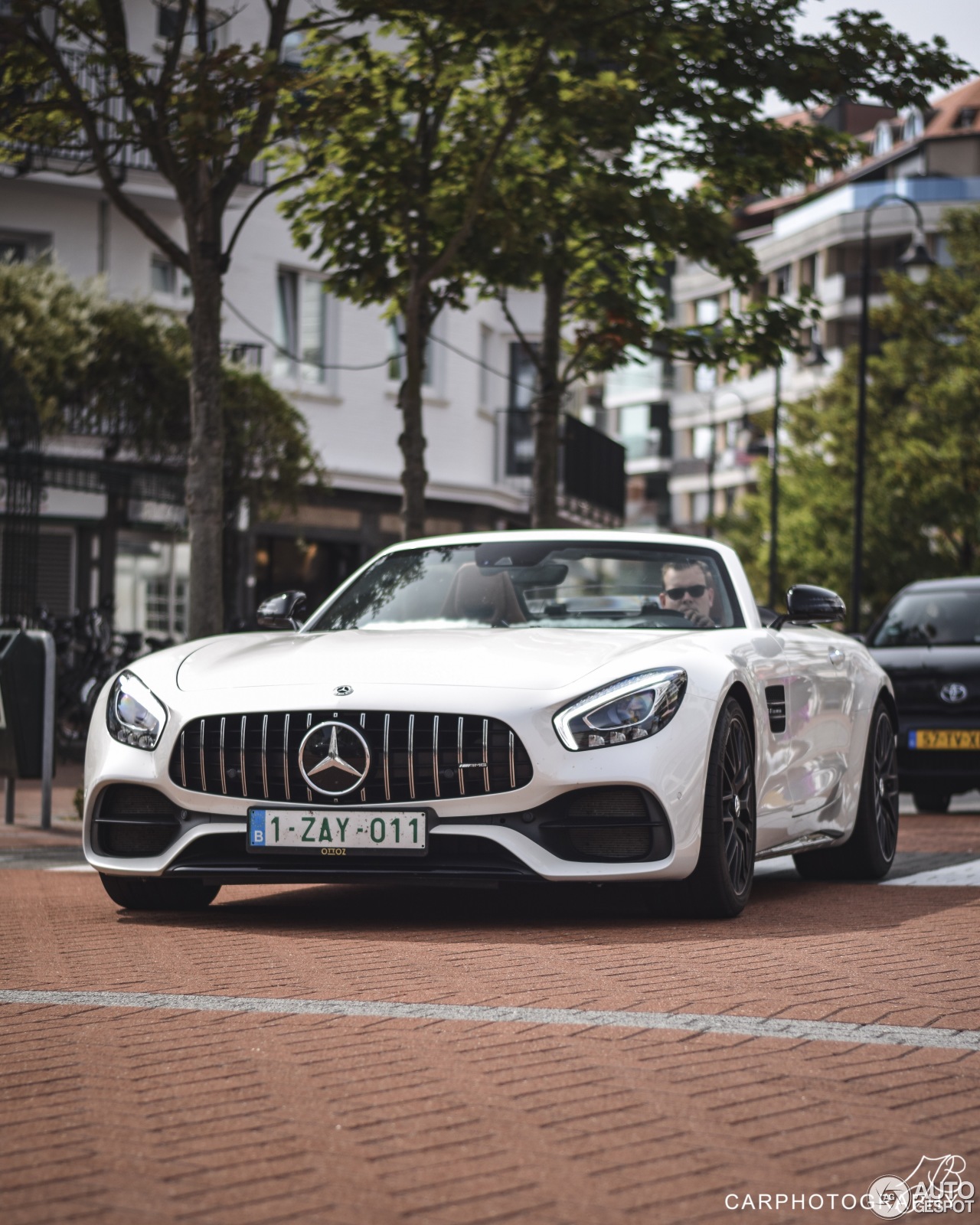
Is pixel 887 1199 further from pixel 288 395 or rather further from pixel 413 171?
pixel 288 395

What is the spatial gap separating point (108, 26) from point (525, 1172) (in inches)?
440

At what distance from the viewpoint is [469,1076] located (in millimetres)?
4562

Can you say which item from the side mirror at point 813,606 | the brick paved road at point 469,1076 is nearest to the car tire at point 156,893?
the brick paved road at point 469,1076

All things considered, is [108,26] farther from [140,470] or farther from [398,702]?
[140,470]

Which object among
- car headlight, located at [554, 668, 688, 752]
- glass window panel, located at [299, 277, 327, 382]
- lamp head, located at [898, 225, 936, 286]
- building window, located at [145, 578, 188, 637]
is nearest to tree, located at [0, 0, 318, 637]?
car headlight, located at [554, 668, 688, 752]

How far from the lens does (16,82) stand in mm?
14102

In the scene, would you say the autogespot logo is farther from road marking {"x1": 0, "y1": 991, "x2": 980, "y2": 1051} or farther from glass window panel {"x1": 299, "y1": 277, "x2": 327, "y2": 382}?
glass window panel {"x1": 299, "y1": 277, "x2": 327, "y2": 382}

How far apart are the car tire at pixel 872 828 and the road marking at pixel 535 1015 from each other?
4100 mm

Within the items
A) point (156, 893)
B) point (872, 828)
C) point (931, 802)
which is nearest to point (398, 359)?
point (931, 802)

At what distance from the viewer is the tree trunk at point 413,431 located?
54.2ft

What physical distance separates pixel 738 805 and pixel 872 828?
2018mm

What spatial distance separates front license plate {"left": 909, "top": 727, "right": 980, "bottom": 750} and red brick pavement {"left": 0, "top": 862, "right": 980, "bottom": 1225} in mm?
8060

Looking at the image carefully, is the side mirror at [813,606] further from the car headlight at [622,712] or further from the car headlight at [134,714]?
the car headlight at [134,714]

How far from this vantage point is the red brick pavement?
363 cm
